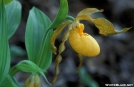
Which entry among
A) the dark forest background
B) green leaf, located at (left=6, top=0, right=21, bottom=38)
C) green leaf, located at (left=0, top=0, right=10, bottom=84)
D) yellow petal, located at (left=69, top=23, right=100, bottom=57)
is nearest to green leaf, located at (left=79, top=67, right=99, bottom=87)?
A: the dark forest background

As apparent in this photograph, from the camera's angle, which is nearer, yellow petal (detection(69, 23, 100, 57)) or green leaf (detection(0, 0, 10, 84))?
green leaf (detection(0, 0, 10, 84))

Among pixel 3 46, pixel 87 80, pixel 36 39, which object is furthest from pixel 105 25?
pixel 87 80

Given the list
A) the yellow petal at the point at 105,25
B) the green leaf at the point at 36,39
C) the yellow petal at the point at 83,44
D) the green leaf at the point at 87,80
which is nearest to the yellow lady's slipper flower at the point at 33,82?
the green leaf at the point at 36,39

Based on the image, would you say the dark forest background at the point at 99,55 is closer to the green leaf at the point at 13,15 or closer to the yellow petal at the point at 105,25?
the green leaf at the point at 13,15

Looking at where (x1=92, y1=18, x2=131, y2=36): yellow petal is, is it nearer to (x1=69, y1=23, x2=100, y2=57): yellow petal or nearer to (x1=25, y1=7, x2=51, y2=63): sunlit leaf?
(x1=69, y1=23, x2=100, y2=57): yellow petal

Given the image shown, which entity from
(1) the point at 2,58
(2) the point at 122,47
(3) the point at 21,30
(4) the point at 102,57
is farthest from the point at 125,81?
(1) the point at 2,58

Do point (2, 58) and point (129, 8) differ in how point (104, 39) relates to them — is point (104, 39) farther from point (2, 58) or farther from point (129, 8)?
point (2, 58)
